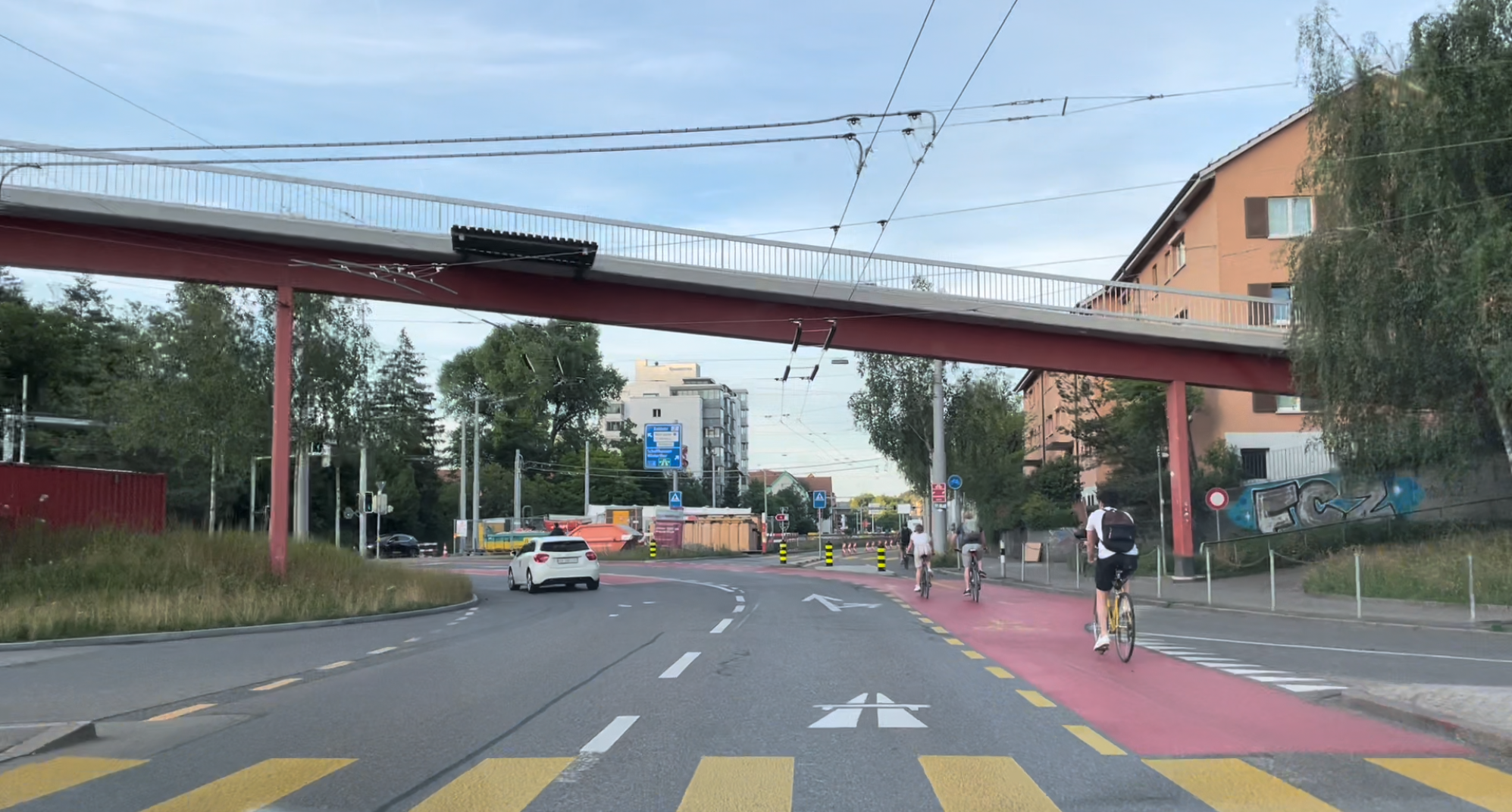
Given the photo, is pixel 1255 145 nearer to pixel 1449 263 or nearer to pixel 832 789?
pixel 1449 263

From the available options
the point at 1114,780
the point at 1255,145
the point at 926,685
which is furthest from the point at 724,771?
the point at 1255,145

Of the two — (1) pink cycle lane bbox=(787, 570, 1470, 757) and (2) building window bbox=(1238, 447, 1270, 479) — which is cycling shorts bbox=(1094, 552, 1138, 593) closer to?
(1) pink cycle lane bbox=(787, 570, 1470, 757)

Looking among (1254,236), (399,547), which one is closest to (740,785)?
(1254,236)

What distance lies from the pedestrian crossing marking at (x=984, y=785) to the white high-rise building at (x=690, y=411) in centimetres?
11207

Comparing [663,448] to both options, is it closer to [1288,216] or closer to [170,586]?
[1288,216]

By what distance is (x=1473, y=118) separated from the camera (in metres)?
21.3

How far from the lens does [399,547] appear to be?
64562 mm

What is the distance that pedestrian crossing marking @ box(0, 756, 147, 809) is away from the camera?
614 centimetres

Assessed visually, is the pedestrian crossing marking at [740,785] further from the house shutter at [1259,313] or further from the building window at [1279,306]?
the house shutter at [1259,313]

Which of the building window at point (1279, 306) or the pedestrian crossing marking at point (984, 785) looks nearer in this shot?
the pedestrian crossing marking at point (984, 785)

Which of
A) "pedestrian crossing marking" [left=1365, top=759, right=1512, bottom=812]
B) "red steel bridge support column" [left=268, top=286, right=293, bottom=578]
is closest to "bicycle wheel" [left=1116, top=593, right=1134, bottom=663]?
"pedestrian crossing marking" [left=1365, top=759, right=1512, bottom=812]

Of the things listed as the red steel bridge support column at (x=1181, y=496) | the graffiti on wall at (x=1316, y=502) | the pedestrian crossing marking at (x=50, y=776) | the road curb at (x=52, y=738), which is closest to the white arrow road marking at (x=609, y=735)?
the pedestrian crossing marking at (x=50, y=776)

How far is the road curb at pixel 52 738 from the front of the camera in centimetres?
716

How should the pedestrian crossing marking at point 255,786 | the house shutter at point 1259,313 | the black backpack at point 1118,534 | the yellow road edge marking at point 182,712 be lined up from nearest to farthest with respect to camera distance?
the pedestrian crossing marking at point 255,786, the yellow road edge marking at point 182,712, the black backpack at point 1118,534, the house shutter at point 1259,313
